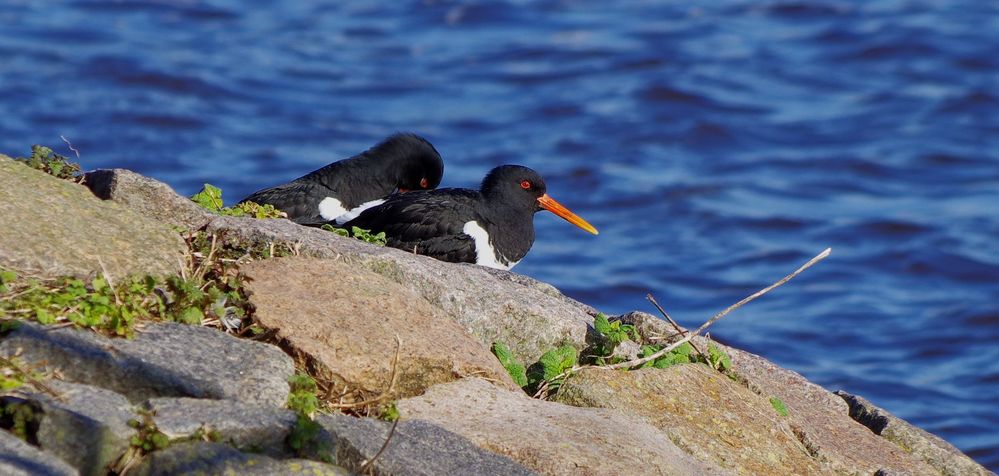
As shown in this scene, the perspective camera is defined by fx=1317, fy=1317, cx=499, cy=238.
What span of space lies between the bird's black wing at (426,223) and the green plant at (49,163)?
2.78m

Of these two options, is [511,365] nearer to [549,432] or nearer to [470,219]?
[549,432]

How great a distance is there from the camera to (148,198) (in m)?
5.19

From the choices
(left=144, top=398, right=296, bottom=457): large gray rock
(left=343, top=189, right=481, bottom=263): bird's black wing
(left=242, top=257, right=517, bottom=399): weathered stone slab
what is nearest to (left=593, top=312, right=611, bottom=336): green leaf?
(left=242, top=257, right=517, bottom=399): weathered stone slab

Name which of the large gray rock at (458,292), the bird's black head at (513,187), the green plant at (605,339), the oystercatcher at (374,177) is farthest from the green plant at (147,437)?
the oystercatcher at (374,177)

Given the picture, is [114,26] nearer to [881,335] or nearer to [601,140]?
[601,140]

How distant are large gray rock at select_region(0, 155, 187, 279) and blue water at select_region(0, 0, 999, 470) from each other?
8.25 metres

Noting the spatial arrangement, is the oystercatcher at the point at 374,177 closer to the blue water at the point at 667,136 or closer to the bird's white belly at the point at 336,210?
the bird's white belly at the point at 336,210

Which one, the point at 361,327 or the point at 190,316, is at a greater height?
the point at 361,327

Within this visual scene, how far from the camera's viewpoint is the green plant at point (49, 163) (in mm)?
5055

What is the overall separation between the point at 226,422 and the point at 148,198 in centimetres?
186

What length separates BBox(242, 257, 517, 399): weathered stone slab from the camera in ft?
14.2

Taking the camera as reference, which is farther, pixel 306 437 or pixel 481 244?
pixel 481 244

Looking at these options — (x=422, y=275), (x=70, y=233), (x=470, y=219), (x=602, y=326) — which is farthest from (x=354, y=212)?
(x=70, y=233)

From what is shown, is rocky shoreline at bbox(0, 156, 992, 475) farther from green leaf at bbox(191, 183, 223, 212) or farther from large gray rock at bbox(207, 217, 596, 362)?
green leaf at bbox(191, 183, 223, 212)
